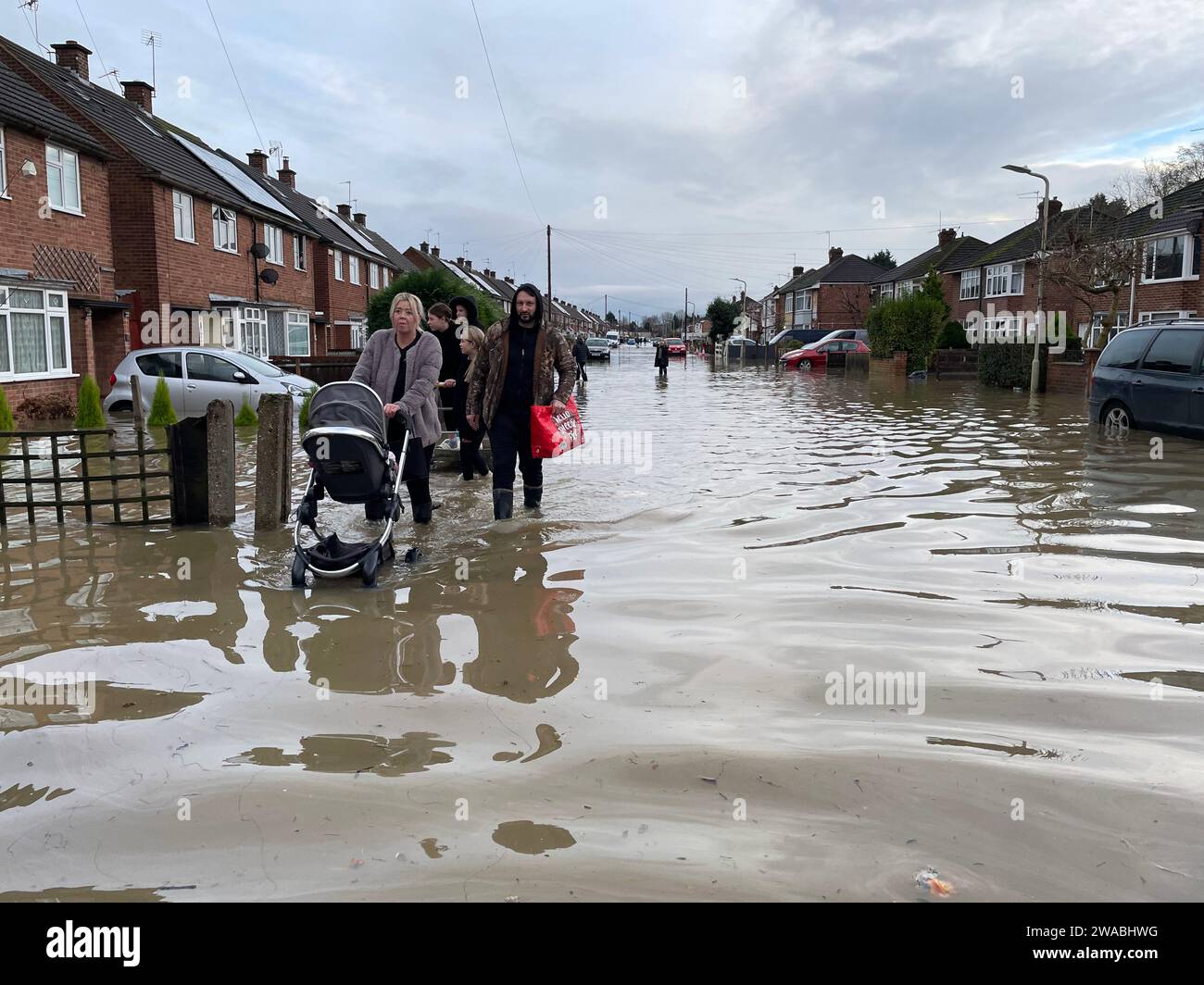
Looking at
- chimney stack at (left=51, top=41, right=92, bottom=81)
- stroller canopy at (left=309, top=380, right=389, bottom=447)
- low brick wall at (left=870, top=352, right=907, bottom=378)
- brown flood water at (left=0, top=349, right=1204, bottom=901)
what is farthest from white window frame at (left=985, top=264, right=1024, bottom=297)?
stroller canopy at (left=309, top=380, right=389, bottom=447)

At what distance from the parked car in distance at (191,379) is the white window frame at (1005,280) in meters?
41.8

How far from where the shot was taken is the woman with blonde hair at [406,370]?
7.45 m

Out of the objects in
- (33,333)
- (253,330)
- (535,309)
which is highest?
(253,330)

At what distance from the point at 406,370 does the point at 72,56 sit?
26848mm

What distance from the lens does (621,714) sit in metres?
4.25

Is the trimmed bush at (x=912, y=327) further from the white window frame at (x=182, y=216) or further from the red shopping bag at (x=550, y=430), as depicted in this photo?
the red shopping bag at (x=550, y=430)

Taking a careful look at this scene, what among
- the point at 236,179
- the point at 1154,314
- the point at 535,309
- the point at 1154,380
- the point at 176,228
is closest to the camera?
the point at 535,309

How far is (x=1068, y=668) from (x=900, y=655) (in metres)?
0.80

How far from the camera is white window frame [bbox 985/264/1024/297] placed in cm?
4905

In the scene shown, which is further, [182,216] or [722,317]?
[722,317]

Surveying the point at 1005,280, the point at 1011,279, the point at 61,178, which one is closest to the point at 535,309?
the point at 61,178

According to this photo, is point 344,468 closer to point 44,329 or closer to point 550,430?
point 550,430
